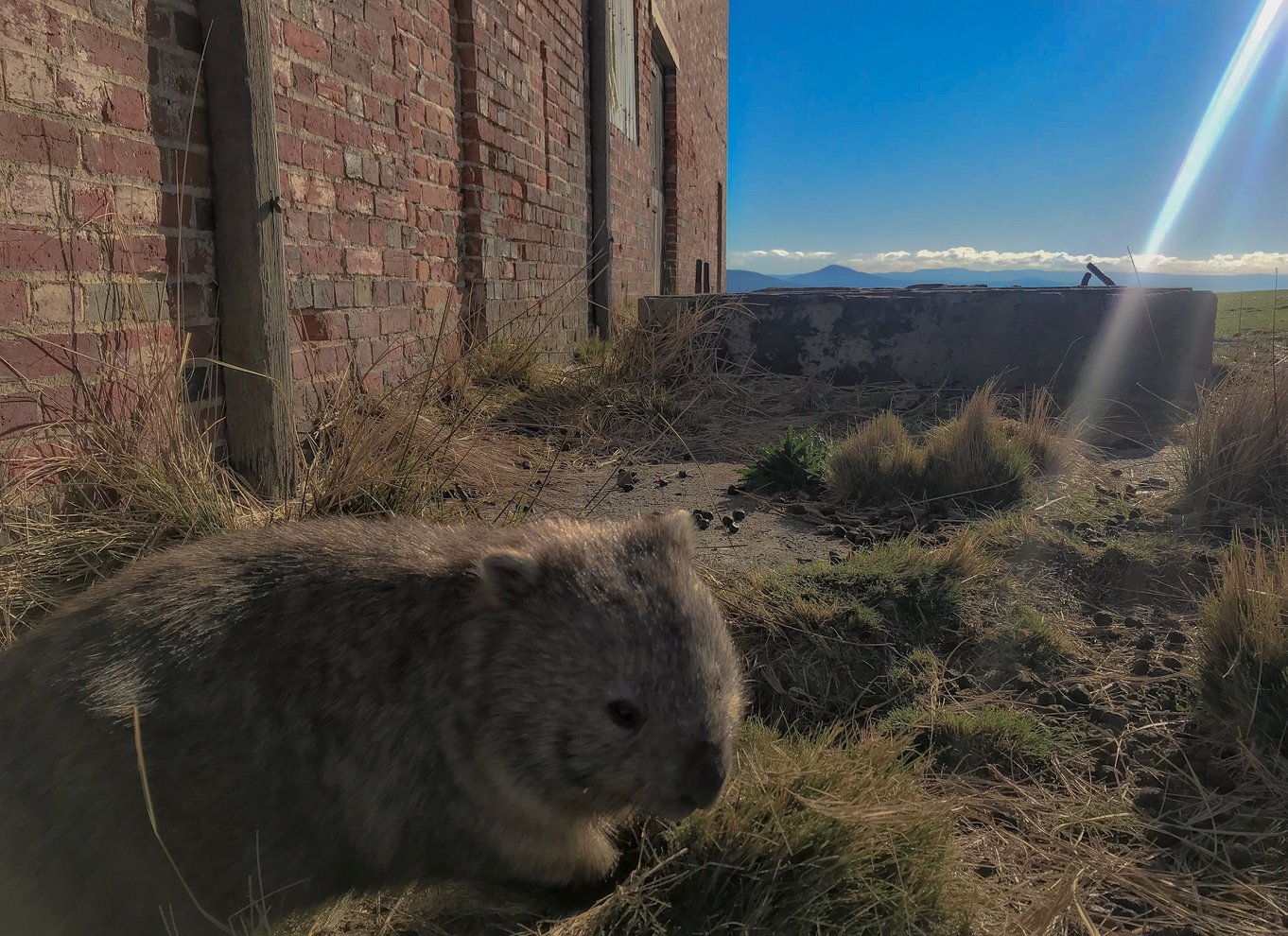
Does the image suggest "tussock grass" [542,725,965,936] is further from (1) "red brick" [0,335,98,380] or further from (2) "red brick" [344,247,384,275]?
(2) "red brick" [344,247,384,275]

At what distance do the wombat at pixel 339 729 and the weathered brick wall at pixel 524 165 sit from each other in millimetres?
3370

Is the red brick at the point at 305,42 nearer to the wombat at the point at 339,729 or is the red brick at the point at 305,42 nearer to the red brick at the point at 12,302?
the red brick at the point at 12,302

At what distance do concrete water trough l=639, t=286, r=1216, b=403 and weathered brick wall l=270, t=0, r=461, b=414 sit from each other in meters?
2.85

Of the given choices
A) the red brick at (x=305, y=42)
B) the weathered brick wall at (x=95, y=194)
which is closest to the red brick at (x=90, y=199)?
the weathered brick wall at (x=95, y=194)

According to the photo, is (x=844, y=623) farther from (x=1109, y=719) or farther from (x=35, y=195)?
(x=35, y=195)

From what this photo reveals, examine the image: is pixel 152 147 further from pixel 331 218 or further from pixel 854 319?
pixel 854 319

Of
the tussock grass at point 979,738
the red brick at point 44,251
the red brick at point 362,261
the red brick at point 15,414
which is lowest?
the tussock grass at point 979,738

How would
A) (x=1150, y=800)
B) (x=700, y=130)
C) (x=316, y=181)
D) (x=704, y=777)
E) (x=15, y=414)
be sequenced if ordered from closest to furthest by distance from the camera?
(x=704, y=777)
(x=1150, y=800)
(x=15, y=414)
(x=316, y=181)
(x=700, y=130)

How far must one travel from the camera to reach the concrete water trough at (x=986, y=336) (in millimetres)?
6633

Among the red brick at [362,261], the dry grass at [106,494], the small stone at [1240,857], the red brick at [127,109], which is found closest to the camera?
the small stone at [1240,857]

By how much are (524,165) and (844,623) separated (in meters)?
5.27

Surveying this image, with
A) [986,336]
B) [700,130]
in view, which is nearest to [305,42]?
[986,336]

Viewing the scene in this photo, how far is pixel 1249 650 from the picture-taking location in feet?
8.07

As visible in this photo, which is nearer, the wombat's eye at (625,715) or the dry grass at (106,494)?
the wombat's eye at (625,715)
